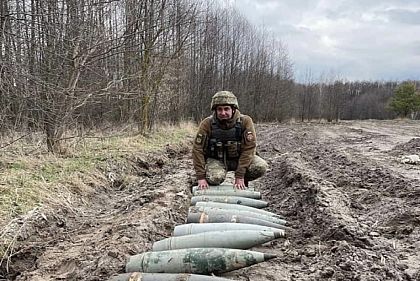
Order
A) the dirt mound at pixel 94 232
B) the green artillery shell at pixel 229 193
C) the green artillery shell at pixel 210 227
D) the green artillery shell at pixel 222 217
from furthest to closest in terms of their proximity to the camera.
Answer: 1. the green artillery shell at pixel 229 193
2. the green artillery shell at pixel 222 217
3. the green artillery shell at pixel 210 227
4. the dirt mound at pixel 94 232

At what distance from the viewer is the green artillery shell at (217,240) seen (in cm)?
389

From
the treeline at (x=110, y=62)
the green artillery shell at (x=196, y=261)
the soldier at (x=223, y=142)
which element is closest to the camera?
the green artillery shell at (x=196, y=261)

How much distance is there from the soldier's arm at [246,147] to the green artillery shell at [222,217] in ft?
4.59

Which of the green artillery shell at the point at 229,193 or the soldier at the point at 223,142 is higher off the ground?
the soldier at the point at 223,142

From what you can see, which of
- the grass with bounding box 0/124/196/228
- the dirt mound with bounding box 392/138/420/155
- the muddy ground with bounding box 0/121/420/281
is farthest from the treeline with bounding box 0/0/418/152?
the dirt mound with bounding box 392/138/420/155

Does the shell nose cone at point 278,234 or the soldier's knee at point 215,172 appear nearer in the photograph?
the shell nose cone at point 278,234

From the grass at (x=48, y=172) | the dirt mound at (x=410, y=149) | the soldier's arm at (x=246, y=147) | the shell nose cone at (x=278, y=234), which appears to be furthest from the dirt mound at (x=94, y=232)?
the dirt mound at (x=410, y=149)

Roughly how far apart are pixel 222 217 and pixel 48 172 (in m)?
4.08

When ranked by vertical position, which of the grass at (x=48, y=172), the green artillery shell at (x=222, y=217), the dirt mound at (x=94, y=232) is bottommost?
the dirt mound at (x=94, y=232)

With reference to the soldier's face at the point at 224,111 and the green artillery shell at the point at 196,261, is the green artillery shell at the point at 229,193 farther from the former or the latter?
the green artillery shell at the point at 196,261

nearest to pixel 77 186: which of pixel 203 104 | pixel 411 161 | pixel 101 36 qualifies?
pixel 101 36

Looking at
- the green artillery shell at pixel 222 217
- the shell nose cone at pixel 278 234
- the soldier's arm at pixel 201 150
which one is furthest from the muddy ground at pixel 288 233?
the soldier's arm at pixel 201 150

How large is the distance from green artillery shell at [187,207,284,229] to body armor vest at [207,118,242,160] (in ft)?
5.31

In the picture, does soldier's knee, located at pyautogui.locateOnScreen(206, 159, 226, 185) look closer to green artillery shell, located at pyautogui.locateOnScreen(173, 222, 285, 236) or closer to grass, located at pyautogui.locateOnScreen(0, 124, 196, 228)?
green artillery shell, located at pyautogui.locateOnScreen(173, 222, 285, 236)
